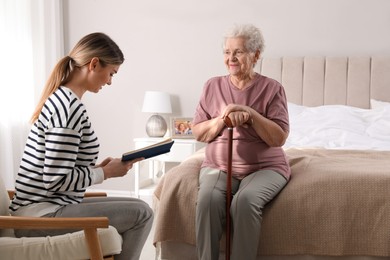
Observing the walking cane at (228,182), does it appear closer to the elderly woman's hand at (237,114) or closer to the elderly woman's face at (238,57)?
the elderly woman's hand at (237,114)

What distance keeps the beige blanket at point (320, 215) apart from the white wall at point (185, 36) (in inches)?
95.4

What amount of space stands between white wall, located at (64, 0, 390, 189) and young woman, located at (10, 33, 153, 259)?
290 centimetres

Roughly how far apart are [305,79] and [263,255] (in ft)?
8.18

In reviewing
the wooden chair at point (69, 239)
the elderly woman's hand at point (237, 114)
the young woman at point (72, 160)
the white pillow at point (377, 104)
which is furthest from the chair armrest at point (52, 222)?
the white pillow at point (377, 104)

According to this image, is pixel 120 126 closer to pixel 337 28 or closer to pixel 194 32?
pixel 194 32

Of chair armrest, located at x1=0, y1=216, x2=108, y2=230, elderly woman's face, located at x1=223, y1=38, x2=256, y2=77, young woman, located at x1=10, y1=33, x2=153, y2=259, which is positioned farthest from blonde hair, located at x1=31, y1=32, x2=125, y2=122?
elderly woman's face, located at x1=223, y1=38, x2=256, y2=77

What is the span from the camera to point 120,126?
5484mm

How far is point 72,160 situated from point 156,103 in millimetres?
2940

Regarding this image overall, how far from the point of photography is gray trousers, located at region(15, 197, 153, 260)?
223 cm

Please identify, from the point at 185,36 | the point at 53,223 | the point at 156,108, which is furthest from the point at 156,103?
the point at 53,223

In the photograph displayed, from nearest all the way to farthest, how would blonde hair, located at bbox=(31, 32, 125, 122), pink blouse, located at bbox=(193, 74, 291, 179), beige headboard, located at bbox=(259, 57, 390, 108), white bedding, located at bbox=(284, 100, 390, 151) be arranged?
1. blonde hair, located at bbox=(31, 32, 125, 122)
2. pink blouse, located at bbox=(193, 74, 291, 179)
3. white bedding, located at bbox=(284, 100, 390, 151)
4. beige headboard, located at bbox=(259, 57, 390, 108)

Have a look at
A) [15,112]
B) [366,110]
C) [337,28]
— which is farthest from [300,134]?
[15,112]

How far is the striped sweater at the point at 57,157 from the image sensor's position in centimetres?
214

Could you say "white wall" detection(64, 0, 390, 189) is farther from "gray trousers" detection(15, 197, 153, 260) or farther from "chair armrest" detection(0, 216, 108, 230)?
"chair armrest" detection(0, 216, 108, 230)
